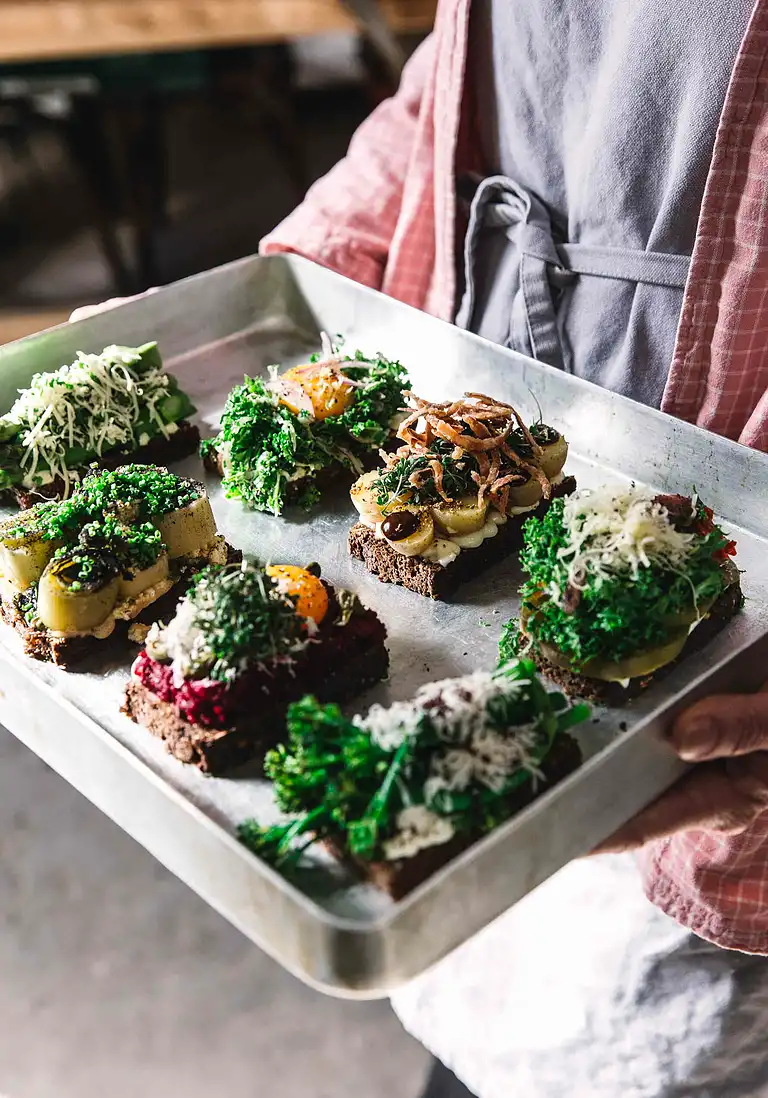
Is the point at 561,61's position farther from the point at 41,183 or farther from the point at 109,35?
the point at 41,183

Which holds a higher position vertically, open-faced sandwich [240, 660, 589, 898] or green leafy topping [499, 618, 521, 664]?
open-faced sandwich [240, 660, 589, 898]

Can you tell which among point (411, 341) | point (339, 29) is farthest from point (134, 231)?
point (411, 341)

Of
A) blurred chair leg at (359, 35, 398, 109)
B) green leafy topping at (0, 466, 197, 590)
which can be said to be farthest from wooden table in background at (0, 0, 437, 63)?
green leafy topping at (0, 466, 197, 590)

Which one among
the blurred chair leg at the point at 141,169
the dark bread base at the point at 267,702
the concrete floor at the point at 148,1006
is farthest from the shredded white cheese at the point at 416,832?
the blurred chair leg at the point at 141,169

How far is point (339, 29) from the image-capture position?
187 inches

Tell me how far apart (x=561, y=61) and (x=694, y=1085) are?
176 centimetres

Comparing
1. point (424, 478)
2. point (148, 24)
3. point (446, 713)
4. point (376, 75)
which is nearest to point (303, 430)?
point (424, 478)

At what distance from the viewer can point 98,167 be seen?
217 inches

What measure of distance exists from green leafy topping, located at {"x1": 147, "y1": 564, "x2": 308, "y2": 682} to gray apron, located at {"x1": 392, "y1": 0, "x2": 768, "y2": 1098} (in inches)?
30.9

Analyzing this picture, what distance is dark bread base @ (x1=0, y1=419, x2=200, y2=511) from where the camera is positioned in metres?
2.16

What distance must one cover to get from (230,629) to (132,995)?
1728 mm

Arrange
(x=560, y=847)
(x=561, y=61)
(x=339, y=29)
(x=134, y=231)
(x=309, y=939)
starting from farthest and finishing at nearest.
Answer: (x=134, y=231)
(x=339, y=29)
(x=561, y=61)
(x=560, y=847)
(x=309, y=939)

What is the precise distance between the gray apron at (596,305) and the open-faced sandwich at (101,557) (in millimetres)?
739

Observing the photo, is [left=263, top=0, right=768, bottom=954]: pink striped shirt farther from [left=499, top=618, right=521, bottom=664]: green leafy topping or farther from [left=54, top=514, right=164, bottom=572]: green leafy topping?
[left=54, top=514, right=164, bottom=572]: green leafy topping
